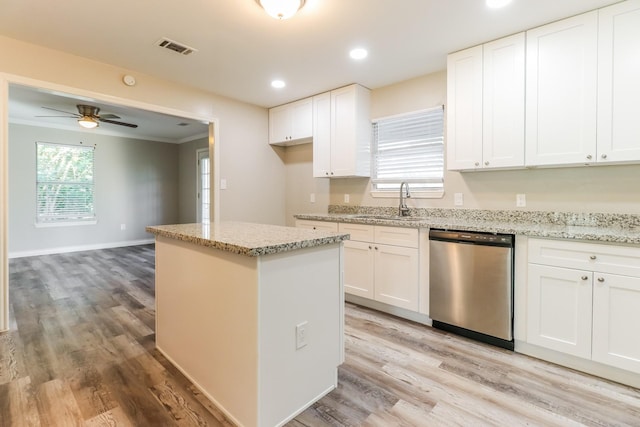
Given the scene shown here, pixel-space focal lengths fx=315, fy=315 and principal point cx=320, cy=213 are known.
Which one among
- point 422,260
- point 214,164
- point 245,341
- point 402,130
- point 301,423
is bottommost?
point 301,423

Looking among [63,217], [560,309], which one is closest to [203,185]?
[63,217]

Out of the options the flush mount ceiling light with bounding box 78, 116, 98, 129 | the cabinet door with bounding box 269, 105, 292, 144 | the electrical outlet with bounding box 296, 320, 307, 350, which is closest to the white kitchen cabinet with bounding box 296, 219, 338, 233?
the cabinet door with bounding box 269, 105, 292, 144

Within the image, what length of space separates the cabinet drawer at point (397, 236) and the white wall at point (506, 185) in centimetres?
61

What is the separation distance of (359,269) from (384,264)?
30cm

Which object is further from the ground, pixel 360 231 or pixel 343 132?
pixel 343 132

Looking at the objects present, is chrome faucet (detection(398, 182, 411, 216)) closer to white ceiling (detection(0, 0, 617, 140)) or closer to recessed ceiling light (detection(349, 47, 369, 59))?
white ceiling (detection(0, 0, 617, 140))

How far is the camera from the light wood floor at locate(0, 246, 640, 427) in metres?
1.59

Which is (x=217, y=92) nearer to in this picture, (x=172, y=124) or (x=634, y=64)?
(x=172, y=124)

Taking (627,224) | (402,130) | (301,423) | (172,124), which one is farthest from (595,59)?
(172,124)

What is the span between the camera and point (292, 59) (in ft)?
9.50

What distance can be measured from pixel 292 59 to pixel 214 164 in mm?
1623

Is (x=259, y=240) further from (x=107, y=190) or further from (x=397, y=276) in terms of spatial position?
(x=107, y=190)

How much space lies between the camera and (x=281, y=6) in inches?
73.9

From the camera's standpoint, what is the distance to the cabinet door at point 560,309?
1.95m
